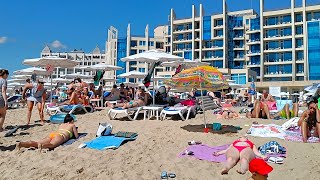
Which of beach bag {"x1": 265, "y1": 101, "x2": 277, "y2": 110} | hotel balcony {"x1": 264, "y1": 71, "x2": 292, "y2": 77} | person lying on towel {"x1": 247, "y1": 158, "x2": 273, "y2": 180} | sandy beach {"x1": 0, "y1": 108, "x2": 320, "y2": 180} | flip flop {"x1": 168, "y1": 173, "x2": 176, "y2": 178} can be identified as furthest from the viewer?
hotel balcony {"x1": 264, "y1": 71, "x2": 292, "y2": 77}

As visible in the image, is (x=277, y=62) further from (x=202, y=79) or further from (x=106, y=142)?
(x=106, y=142)

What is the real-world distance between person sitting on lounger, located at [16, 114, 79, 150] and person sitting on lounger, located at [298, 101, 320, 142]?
4867 millimetres

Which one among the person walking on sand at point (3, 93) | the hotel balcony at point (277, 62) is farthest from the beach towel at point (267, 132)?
the hotel balcony at point (277, 62)

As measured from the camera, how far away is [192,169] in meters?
4.82

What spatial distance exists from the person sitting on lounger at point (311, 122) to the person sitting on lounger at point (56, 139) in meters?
4.87

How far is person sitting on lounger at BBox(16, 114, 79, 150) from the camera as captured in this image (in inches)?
235

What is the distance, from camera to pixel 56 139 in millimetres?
6176

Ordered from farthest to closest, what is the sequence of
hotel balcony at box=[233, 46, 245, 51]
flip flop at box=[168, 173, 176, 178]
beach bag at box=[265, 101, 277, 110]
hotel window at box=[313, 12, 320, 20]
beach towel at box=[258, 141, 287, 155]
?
hotel balcony at box=[233, 46, 245, 51] → hotel window at box=[313, 12, 320, 20] → beach bag at box=[265, 101, 277, 110] → beach towel at box=[258, 141, 287, 155] → flip flop at box=[168, 173, 176, 178]

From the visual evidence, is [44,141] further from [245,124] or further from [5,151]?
[245,124]

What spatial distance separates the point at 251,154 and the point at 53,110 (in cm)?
811

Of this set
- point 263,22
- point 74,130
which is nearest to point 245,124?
point 74,130

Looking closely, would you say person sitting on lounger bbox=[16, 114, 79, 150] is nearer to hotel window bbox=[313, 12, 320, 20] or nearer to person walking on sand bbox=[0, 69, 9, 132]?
person walking on sand bbox=[0, 69, 9, 132]

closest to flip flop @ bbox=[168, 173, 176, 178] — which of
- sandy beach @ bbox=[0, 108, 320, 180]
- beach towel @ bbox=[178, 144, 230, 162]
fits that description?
sandy beach @ bbox=[0, 108, 320, 180]

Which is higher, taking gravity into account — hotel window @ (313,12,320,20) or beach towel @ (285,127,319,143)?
hotel window @ (313,12,320,20)
